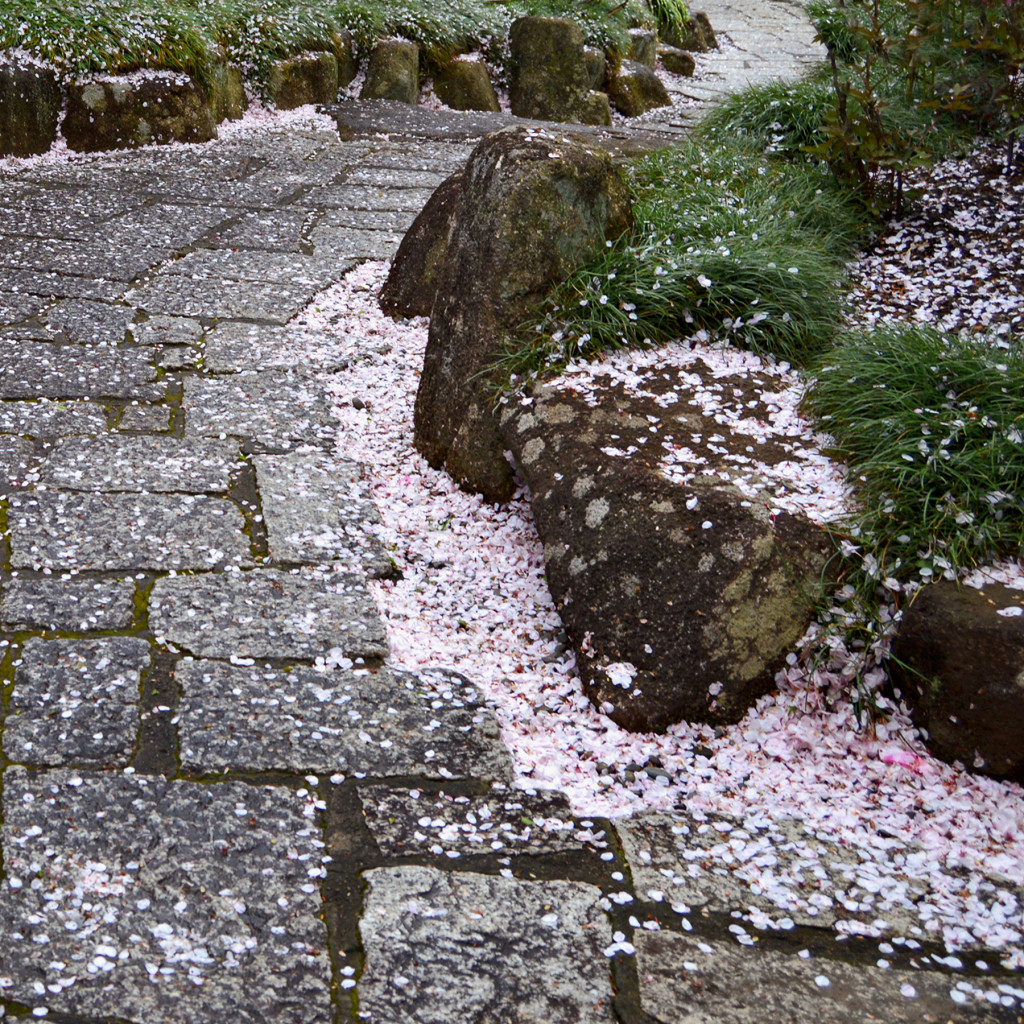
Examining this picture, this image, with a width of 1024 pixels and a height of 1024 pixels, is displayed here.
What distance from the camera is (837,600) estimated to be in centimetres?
202

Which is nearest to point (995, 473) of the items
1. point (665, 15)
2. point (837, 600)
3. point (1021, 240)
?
point (837, 600)

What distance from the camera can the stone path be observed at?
1401 mm

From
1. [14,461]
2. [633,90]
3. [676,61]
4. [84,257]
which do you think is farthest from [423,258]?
[676,61]

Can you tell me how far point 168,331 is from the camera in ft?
12.0

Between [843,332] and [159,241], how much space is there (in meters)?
3.01

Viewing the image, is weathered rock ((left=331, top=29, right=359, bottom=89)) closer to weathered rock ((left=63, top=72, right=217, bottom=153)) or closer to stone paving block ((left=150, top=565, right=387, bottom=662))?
weathered rock ((left=63, top=72, right=217, bottom=153))

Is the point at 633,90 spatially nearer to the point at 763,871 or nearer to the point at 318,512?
the point at 318,512

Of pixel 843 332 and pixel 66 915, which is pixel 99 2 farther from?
pixel 66 915

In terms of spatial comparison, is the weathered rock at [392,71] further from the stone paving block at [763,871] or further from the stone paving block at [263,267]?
the stone paving block at [763,871]

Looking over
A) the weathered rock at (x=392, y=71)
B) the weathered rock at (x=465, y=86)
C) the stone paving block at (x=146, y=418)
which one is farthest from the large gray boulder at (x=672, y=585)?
the weathered rock at (x=465, y=86)

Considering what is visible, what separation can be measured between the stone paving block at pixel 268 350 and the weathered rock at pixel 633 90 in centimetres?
504

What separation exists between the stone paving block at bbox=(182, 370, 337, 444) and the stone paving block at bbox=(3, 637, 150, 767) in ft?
3.58

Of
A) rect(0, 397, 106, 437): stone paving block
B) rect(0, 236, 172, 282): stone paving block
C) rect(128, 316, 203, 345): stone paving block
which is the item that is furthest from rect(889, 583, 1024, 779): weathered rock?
rect(0, 236, 172, 282): stone paving block

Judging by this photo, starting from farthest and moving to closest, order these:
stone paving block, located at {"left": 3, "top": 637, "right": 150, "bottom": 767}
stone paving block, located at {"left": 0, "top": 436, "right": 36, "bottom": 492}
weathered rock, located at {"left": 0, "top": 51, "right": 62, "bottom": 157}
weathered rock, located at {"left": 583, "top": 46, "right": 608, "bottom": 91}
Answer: weathered rock, located at {"left": 583, "top": 46, "right": 608, "bottom": 91}
weathered rock, located at {"left": 0, "top": 51, "right": 62, "bottom": 157}
stone paving block, located at {"left": 0, "top": 436, "right": 36, "bottom": 492}
stone paving block, located at {"left": 3, "top": 637, "right": 150, "bottom": 767}
